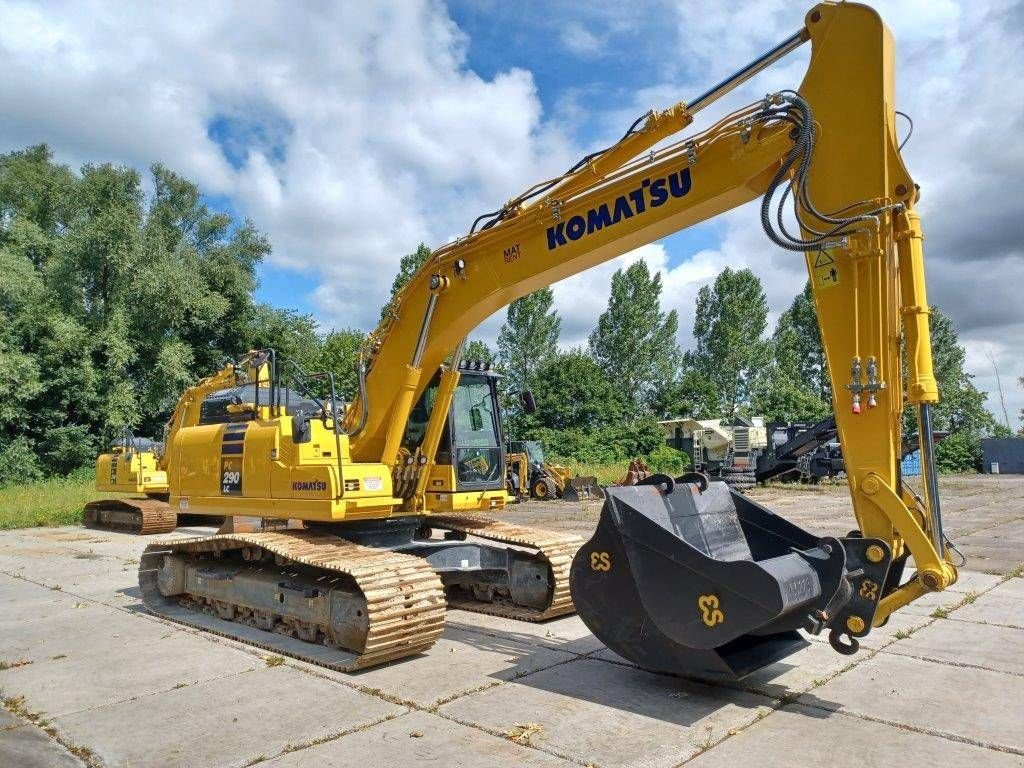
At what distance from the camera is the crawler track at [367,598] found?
571 centimetres

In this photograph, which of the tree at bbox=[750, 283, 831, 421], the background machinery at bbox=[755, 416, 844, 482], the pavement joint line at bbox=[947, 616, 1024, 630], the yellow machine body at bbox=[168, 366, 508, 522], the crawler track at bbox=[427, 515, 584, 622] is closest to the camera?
the pavement joint line at bbox=[947, 616, 1024, 630]

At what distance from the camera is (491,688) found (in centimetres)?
523

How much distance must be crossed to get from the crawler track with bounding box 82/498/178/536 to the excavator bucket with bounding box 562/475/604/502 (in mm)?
11444

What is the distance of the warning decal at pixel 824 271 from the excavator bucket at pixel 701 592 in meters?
1.59

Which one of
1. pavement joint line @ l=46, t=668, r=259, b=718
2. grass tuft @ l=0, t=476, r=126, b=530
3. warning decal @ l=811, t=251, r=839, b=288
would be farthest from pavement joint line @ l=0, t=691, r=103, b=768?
grass tuft @ l=0, t=476, r=126, b=530

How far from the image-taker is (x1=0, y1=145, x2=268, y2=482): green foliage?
2598 centimetres

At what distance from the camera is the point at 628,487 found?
5.30 metres

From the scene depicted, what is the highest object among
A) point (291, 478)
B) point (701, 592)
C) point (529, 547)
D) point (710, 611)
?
point (291, 478)

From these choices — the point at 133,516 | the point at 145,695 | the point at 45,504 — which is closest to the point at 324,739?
the point at 145,695

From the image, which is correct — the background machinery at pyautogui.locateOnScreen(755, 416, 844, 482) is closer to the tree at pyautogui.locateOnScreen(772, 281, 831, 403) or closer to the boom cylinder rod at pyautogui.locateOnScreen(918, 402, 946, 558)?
the boom cylinder rod at pyautogui.locateOnScreen(918, 402, 946, 558)

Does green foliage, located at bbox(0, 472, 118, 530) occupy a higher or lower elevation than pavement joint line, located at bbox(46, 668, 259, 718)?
higher

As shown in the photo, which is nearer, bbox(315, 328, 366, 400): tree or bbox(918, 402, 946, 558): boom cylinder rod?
bbox(918, 402, 946, 558): boom cylinder rod

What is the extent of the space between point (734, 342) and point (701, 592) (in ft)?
156

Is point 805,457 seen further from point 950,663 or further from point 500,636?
point 500,636
